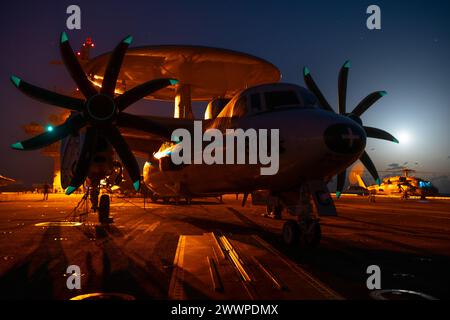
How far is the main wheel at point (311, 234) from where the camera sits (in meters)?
11.3

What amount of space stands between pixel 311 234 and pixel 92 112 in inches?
359

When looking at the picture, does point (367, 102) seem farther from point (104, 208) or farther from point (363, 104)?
point (104, 208)

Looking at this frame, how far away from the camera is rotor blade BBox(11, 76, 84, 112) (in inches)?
531

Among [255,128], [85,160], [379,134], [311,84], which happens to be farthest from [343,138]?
[85,160]

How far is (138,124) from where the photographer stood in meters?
14.7

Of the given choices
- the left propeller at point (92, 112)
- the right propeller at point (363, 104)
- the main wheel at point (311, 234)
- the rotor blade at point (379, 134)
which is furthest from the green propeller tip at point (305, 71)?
the main wheel at point (311, 234)

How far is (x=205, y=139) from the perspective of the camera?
47.7ft

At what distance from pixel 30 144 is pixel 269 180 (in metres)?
8.75

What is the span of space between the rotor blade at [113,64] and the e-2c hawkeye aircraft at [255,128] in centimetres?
4

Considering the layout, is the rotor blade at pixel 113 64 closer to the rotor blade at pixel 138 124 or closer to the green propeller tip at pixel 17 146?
the rotor blade at pixel 138 124

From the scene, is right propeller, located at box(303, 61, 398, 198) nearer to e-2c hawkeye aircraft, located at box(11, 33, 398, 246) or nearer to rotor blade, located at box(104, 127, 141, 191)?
e-2c hawkeye aircraft, located at box(11, 33, 398, 246)

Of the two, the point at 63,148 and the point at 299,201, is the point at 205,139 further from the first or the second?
the point at 63,148

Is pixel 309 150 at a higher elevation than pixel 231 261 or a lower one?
higher

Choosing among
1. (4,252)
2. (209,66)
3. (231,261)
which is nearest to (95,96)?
(4,252)
